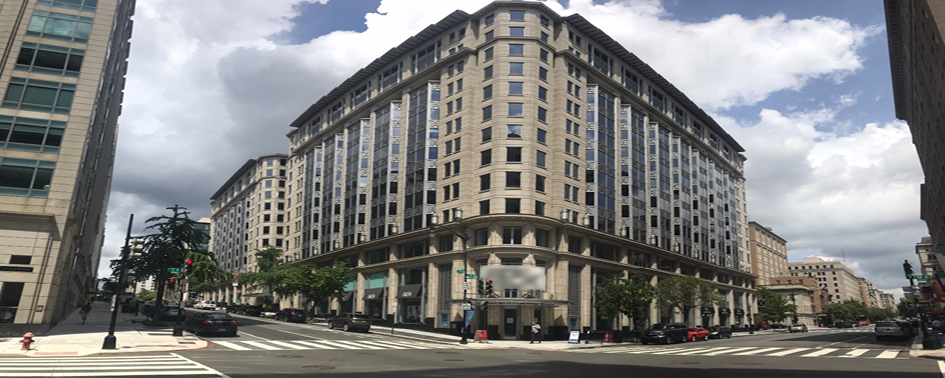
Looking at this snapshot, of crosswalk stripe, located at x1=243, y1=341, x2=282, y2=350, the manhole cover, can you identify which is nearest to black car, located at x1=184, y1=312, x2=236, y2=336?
crosswalk stripe, located at x1=243, y1=341, x2=282, y2=350

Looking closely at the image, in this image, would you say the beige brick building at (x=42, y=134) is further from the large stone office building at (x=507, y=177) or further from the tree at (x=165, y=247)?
the large stone office building at (x=507, y=177)

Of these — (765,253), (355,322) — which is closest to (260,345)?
(355,322)

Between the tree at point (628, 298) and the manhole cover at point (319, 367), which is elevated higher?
the tree at point (628, 298)

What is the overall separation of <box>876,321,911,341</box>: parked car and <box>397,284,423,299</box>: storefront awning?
129ft

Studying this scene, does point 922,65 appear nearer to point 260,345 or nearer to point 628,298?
point 628,298

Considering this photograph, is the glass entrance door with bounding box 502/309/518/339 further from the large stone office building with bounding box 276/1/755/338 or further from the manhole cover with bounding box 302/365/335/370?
the manhole cover with bounding box 302/365/335/370

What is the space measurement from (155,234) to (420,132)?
27780 millimetres

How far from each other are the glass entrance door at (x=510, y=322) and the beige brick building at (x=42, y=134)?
3177 cm

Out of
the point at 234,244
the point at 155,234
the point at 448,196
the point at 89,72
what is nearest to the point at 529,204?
the point at 448,196

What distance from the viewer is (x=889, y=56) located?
230 ft

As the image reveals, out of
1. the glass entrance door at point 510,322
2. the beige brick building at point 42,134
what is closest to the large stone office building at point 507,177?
the glass entrance door at point 510,322

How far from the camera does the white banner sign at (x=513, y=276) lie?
48188 millimetres

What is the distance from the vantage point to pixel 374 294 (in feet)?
208

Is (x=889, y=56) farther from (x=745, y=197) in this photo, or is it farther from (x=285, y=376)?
(x=285, y=376)
